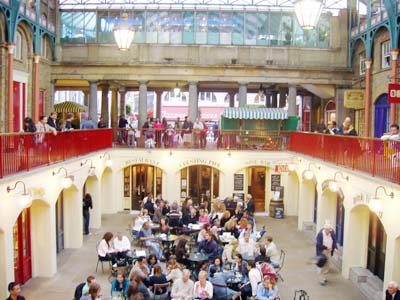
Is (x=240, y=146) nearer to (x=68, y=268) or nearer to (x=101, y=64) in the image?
(x=101, y=64)

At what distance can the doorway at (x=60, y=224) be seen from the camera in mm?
17938

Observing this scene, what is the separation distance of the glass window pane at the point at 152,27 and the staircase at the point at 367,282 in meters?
16.1

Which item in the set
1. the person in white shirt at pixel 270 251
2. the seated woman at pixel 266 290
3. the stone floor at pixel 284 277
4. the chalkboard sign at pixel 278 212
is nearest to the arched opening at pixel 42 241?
the stone floor at pixel 284 277

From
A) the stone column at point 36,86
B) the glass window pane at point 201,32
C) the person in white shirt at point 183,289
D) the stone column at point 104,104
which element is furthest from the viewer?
the stone column at point 104,104

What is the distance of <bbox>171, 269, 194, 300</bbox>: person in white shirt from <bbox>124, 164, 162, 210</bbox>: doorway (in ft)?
48.0

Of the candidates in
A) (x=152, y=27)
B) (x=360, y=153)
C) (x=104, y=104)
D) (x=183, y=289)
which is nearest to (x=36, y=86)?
(x=152, y=27)

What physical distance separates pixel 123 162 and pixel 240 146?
19.1 ft

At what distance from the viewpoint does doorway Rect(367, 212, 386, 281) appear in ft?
49.2

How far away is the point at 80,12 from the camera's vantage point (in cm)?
2673

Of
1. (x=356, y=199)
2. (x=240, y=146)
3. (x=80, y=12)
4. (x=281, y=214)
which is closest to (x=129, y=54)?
(x=80, y=12)

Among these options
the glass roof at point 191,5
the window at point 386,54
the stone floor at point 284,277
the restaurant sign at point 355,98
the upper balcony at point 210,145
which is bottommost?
the stone floor at point 284,277

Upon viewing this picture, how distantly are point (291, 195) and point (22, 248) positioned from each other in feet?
47.7

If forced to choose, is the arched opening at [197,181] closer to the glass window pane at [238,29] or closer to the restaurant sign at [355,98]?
the glass window pane at [238,29]

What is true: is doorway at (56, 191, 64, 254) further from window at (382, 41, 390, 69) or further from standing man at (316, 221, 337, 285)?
window at (382, 41, 390, 69)
